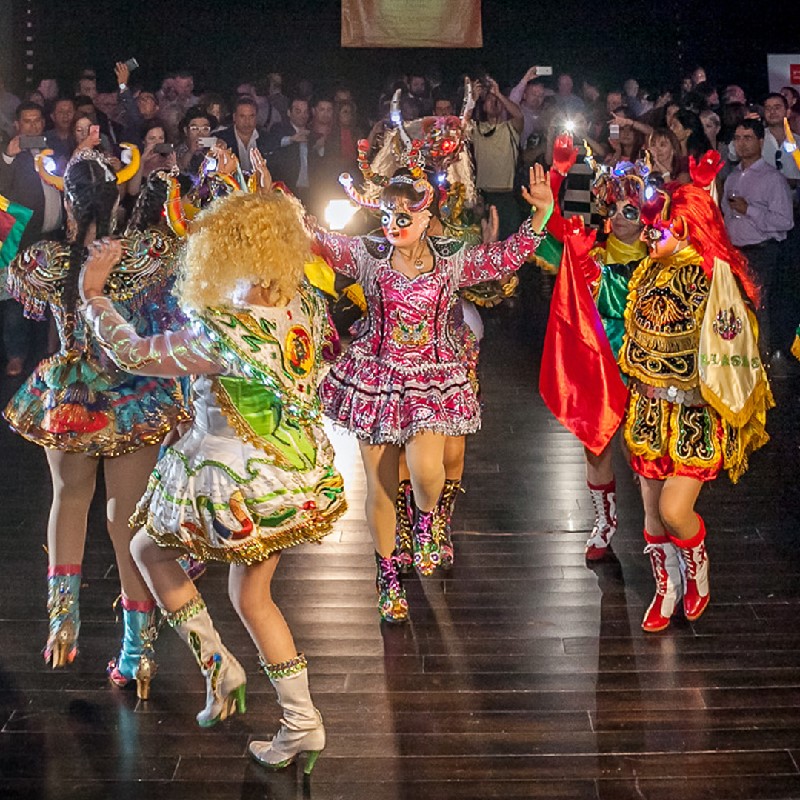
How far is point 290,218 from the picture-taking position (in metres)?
3.41

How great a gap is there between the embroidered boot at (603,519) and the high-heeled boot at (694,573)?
585 mm

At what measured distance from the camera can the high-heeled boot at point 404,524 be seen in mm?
4938

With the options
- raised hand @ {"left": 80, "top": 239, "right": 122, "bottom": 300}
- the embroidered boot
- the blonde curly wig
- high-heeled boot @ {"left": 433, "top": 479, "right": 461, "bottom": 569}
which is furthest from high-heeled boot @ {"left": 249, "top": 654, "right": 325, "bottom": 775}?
the embroidered boot

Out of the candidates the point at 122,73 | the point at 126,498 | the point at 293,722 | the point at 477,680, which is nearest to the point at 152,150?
the point at 122,73

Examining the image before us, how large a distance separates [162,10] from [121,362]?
831cm

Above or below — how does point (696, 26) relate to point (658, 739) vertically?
above

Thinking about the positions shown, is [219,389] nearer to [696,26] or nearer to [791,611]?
[791,611]

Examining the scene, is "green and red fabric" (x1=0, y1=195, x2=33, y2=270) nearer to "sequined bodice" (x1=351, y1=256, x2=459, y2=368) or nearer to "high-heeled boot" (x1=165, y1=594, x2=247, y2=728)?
"sequined bodice" (x1=351, y1=256, x2=459, y2=368)

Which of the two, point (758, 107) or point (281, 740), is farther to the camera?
point (758, 107)

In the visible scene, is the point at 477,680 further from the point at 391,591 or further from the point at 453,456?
the point at 453,456

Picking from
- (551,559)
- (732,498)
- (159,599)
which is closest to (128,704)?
(159,599)

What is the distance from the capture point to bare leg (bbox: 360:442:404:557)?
14.8ft

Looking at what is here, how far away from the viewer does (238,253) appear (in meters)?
3.28

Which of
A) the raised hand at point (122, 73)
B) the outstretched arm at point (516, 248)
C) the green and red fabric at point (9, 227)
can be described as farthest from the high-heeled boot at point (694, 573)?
the raised hand at point (122, 73)
